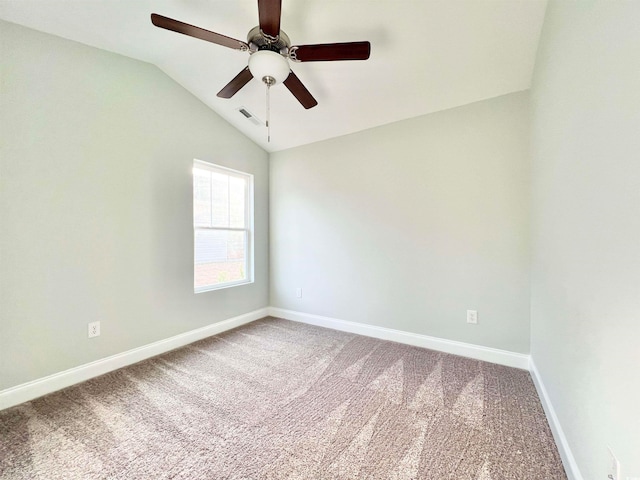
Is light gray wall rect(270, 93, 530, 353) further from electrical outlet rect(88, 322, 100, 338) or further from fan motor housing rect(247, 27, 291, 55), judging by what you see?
electrical outlet rect(88, 322, 100, 338)

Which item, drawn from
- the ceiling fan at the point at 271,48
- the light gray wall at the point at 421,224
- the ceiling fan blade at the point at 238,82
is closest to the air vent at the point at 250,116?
the light gray wall at the point at 421,224

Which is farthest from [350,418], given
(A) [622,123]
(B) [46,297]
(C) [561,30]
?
(C) [561,30]

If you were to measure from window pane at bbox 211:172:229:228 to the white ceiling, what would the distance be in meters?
0.97

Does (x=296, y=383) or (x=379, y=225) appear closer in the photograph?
(x=296, y=383)

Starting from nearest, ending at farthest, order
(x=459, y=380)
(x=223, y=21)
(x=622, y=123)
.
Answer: (x=622, y=123)
(x=223, y=21)
(x=459, y=380)

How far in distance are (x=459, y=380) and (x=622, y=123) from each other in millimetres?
2030

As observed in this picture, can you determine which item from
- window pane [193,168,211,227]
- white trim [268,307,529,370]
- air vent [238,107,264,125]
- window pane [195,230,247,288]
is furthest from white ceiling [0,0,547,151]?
white trim [268,307,529,370]

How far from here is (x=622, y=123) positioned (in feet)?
2.78

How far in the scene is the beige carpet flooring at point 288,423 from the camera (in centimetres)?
135

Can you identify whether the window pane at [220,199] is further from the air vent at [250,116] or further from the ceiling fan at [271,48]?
the ceiling fan at [271,48]

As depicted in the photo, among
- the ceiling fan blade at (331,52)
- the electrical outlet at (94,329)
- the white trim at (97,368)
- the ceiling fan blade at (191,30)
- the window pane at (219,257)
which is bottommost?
the white trim at (97,368)

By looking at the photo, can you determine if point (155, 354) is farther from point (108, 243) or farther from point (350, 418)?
point (350, 418)

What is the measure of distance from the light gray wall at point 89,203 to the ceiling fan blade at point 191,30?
1170 mm

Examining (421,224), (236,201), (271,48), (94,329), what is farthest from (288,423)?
(236,201)
